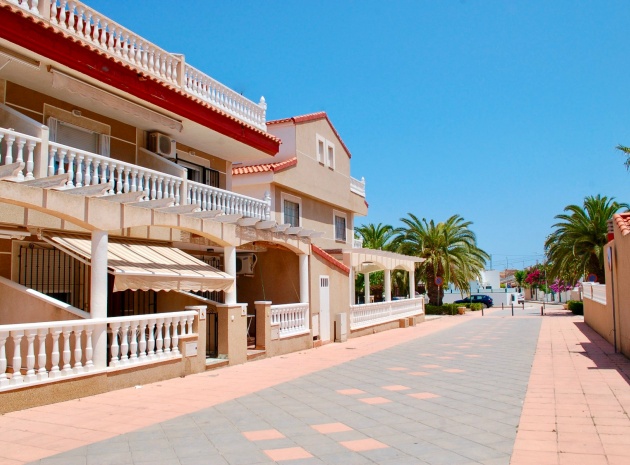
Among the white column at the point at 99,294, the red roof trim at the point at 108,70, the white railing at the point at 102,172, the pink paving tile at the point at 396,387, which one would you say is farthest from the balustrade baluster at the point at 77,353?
the pink paving tile at the point at 396,387

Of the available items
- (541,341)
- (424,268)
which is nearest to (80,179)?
(541,341)

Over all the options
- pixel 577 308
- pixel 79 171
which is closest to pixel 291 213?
pixel 79 171

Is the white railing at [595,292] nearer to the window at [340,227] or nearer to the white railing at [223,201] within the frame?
the window at [340,227]

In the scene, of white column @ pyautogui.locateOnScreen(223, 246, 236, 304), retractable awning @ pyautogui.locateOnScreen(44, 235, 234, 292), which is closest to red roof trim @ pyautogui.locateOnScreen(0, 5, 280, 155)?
retractable awning @ pyautogui.locateOnScreen(44, 235, 234, 292)

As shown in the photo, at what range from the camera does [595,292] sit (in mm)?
24375

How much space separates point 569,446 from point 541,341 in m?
14.7

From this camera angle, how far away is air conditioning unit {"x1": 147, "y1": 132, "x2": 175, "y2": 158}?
15.6 meters

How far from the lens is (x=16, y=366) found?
8820 millimetres

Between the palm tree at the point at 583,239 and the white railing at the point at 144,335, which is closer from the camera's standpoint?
the white railing at the point at 144,335

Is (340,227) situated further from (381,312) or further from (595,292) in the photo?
(595,292)

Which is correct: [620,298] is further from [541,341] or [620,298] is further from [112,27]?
[112,27]

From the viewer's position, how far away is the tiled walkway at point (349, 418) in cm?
650

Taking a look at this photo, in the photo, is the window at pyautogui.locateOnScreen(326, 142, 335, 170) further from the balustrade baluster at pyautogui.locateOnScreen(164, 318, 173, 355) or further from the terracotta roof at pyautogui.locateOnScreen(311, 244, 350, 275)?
the balustrade baluster at pyautogui.locateOnScreen(164, 318, 173, 355)

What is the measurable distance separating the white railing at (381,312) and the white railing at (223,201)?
6898 millimetres
